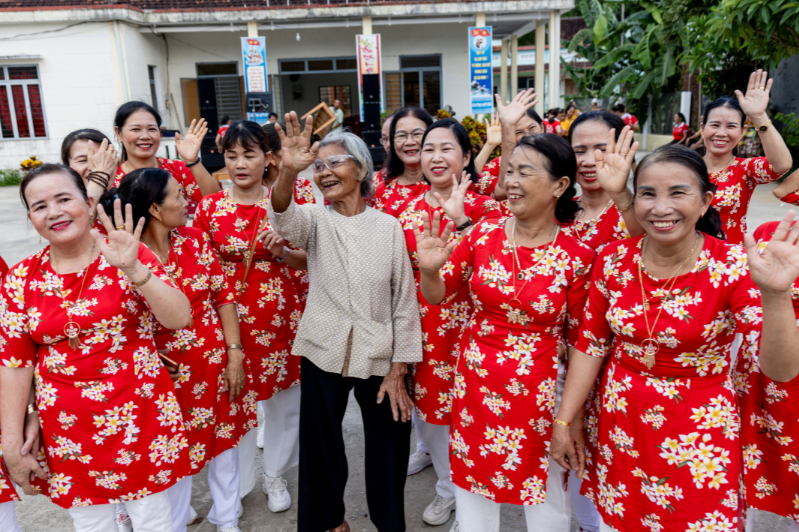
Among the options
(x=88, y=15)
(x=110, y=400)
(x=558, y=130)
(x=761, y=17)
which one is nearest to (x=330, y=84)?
(x=88, y=15)

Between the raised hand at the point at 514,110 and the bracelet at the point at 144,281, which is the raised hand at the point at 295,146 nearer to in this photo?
the bracelet at the point at 144,281

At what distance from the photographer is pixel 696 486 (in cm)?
186

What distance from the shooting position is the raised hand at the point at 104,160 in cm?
292

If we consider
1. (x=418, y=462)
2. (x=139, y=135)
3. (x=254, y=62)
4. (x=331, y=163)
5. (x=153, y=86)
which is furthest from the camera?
(x=153, y=86)

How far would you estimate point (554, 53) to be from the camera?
51.4 feet

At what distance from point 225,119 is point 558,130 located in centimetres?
892

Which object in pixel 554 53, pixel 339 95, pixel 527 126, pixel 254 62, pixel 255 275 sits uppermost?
pixel 554 53

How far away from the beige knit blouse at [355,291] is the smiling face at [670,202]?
108 centimetres

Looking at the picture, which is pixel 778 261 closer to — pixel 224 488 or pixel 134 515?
pixel 134 515

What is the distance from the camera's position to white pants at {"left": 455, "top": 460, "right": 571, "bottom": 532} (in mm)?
2322

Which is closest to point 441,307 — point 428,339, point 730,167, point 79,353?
point 428,339

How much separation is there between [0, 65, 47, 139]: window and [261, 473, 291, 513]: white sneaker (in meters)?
16.9

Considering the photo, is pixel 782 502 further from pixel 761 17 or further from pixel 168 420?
pixel 761 17

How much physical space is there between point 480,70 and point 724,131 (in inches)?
420
